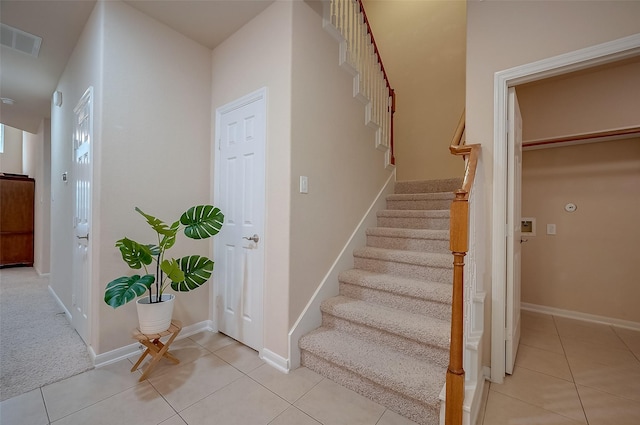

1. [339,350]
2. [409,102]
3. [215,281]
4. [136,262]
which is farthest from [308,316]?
[409,102]

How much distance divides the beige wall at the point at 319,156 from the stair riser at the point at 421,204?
23.9 inches

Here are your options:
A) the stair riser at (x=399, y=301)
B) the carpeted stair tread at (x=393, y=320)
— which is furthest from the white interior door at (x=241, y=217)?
the stair riser at (x=399, y=301)

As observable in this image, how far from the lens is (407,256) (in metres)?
2.29

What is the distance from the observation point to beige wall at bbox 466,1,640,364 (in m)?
1.58

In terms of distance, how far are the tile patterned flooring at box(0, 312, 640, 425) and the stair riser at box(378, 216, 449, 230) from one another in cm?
122

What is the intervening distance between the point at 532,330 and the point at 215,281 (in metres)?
3.19

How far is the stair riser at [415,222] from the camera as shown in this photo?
103 inches

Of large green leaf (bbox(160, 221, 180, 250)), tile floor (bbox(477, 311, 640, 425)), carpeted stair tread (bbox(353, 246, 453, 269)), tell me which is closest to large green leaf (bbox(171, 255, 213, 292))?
large green leaf (bbox(160, 221, 180, 250))

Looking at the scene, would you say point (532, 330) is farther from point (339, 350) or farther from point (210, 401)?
point (210, 401)

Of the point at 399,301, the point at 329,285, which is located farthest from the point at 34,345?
the point at 399,301

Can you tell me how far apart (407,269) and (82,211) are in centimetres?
282

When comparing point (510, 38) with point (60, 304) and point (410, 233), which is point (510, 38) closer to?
point (410, 233)

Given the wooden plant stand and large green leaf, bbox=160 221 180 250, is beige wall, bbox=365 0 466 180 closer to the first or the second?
large green leaf, bbox=160 221 180 250

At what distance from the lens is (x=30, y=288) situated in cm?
384
